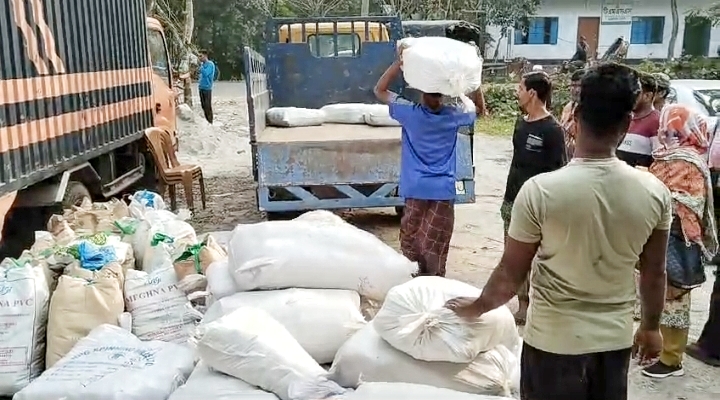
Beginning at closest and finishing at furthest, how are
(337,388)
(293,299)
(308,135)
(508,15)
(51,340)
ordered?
1. (337,388)
2. (293,299)
3. (51,340)
4. (308,135)
5. (508,15)

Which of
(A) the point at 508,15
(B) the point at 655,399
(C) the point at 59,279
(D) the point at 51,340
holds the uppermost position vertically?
(A) the point at 508,15

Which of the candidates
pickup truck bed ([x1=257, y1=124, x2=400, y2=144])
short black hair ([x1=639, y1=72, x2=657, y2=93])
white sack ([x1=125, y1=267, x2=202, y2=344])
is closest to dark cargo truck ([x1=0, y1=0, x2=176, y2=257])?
pickup truck bed ([x1=257, y1=124, x2=400, y2=144])

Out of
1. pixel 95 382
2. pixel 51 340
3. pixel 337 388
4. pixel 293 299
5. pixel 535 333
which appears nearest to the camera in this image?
pixel 535 333

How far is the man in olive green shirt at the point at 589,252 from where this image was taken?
6.37 feet

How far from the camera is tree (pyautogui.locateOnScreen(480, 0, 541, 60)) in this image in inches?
952

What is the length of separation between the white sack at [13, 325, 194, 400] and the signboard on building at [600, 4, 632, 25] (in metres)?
25.6

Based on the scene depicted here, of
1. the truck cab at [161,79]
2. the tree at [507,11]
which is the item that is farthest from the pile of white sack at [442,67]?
the tree at [507,11]

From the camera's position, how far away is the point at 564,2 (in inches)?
1006

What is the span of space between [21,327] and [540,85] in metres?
2.75

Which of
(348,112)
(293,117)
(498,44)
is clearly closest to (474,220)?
(348,112)

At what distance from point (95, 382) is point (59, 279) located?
0.84 meters

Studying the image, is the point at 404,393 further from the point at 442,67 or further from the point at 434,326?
the point at 442,67

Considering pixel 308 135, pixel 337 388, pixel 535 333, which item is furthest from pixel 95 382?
pixel 308 135

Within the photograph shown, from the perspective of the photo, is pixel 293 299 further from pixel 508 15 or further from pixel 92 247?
pixel 508 15
